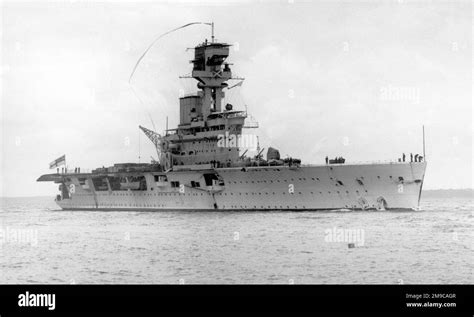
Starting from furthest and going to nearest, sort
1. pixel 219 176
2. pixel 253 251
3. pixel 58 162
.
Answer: pixel 58 162 < pixel 219 176 < pixel 253 251

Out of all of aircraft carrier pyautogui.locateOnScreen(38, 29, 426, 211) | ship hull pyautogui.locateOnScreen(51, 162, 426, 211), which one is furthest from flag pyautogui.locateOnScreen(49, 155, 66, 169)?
ship hull pyautogui.locateOnScreen(51, 162, 426, 211)

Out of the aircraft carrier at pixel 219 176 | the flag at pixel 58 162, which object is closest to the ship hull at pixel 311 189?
the aircraft carrier at pixel 219 176

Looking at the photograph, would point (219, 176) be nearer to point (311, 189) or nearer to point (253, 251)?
point (311, 189)

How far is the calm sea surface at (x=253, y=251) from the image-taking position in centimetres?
2041

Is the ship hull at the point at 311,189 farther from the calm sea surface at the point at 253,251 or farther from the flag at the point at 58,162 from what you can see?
the flag at the point at 58,162

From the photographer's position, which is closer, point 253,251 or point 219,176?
point 253,251

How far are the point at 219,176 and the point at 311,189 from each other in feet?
23.6

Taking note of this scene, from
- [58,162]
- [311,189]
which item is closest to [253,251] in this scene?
[311,189]

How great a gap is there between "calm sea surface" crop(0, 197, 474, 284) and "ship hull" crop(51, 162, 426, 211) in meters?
1.22

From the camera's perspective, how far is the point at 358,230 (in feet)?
93.0

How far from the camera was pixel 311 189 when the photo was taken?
3941 centimetres

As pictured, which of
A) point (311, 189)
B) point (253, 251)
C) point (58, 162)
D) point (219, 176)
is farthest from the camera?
point (58, 162)
